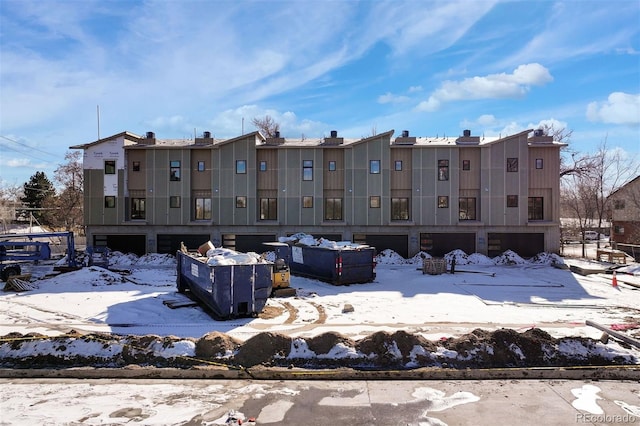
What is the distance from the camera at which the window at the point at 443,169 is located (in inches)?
1200

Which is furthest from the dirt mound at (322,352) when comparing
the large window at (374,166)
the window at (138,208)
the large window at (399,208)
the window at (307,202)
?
the window at (138,208)

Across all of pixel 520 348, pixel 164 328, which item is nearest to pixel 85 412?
pixel 164 328

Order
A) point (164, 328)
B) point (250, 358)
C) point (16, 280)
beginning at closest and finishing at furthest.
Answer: point (250, 358) < point (164, 328) < point (16, 280)

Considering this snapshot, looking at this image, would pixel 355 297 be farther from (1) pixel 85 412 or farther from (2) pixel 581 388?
(1) pixel 85 412

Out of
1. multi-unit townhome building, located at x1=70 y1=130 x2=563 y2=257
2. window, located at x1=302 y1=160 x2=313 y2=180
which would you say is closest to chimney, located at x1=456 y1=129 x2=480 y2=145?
multi-unit townhome building, located at x1=70 y1=130 x2=563 y2=257

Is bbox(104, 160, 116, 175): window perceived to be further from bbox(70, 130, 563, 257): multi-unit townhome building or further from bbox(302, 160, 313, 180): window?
bbox(302, 160, 313, 180): window

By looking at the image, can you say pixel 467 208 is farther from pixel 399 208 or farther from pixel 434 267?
pixel 434 267

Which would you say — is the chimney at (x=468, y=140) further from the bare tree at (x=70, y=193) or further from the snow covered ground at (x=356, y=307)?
the bare tree at (x=70, y=193)

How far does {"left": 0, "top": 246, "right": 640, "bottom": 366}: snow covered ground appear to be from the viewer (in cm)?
1121

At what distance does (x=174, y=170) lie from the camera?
30.9 metres

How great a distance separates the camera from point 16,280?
1769cm

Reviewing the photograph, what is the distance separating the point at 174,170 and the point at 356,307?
2140cm

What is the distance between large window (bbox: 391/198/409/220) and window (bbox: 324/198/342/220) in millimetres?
3900

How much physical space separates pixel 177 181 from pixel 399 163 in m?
16.4
